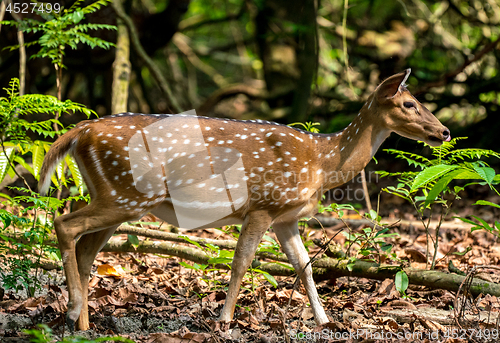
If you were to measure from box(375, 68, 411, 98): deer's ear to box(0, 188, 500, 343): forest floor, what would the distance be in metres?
1.27

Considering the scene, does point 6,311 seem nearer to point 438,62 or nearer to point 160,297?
point 160,297

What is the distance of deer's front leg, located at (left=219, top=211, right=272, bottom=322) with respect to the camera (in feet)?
13.0

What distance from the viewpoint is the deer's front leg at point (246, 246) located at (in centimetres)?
397

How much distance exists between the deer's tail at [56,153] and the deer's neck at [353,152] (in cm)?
219

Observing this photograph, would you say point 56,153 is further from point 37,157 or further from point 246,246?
point 246,246

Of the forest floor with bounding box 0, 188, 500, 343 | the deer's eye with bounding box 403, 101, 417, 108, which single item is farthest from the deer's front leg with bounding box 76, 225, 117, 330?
the deer's eye with bounding box 403, 101, 417, 108

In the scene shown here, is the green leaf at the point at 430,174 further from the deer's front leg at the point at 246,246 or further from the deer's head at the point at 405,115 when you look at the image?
the deer's front leg at the point at 246,246

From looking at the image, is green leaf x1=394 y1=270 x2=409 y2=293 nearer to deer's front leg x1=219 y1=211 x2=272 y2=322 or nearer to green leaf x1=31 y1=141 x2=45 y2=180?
deer's front leg x1=219 y1=211 x2=272 y2=322

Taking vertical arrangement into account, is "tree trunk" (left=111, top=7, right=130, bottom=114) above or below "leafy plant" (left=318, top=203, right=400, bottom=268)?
above

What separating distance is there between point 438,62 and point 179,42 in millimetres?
7083

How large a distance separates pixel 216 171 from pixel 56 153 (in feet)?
4.28

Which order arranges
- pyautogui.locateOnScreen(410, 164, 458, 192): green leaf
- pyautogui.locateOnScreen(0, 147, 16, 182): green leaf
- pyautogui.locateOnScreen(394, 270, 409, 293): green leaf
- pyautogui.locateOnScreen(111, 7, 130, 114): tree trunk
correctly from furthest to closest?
pyautogui.locateOnScreen(111, 7, 130, 114): tree trunk → pyautogui.locateOnScreen(394, 270, 409, 293): green leaf → pyautogui.locateOnScreen(0, 147, 16, 182): green leaf → pyautogui.locateOnScreen(410, 164, 458, 192): green leaf

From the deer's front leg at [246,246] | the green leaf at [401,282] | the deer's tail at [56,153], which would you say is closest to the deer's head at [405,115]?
the green leaf at [401,282]

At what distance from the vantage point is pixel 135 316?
13.1 ft
